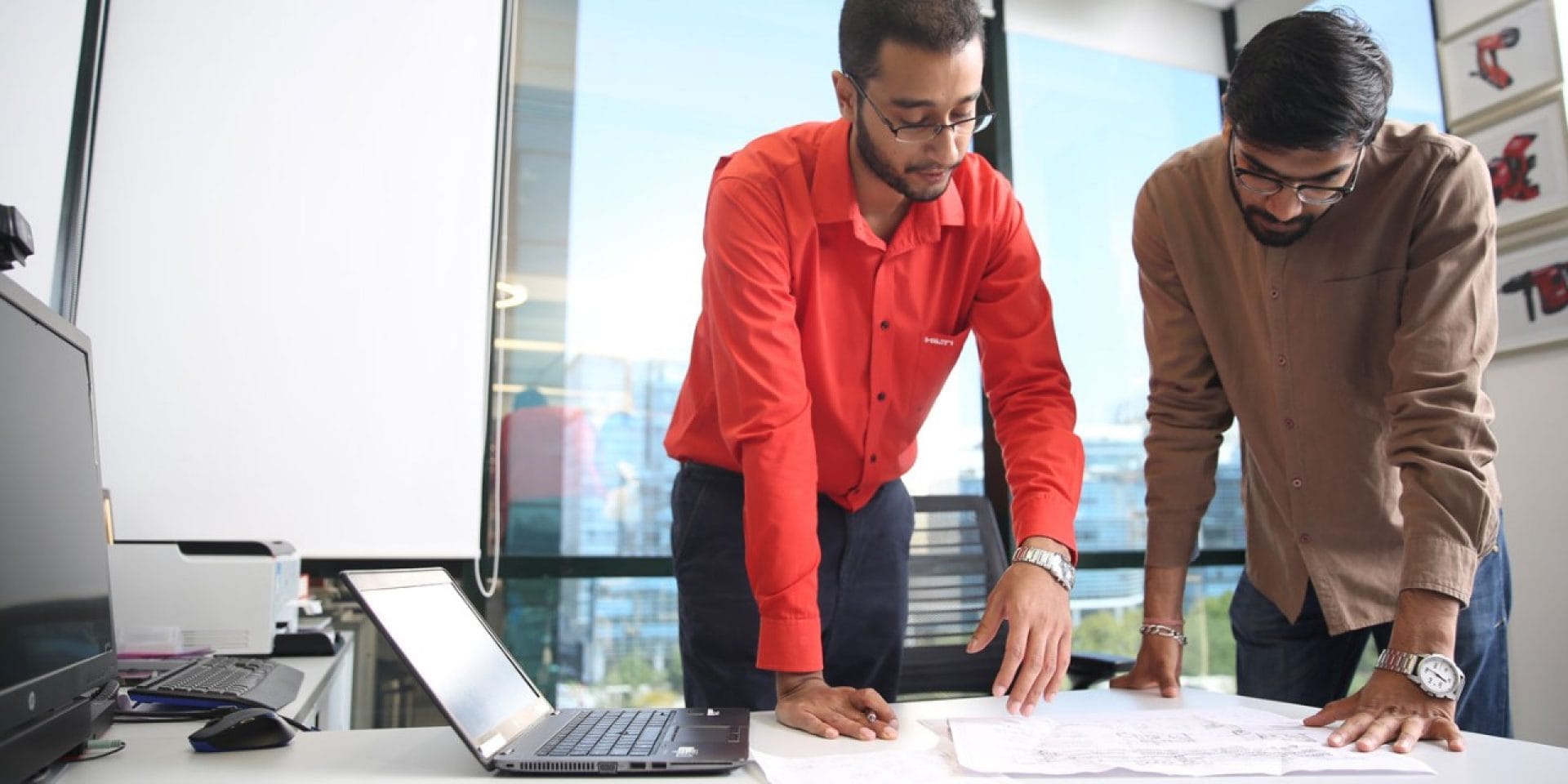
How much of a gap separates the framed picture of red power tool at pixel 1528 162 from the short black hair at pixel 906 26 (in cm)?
227

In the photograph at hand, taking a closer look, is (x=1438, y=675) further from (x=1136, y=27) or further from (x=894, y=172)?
(x=1136, y=27)

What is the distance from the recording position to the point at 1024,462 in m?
1.29

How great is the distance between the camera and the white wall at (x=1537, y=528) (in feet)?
8.80

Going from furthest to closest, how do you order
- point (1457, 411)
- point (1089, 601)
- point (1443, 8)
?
point (1089, 601) < point (1443, 8) < point (1457, 411)

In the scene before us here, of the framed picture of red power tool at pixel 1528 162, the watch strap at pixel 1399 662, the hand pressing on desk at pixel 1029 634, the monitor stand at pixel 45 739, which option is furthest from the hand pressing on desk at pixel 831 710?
the framed picture of red power tool at pixel 1528 162

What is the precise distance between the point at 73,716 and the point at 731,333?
778 mm

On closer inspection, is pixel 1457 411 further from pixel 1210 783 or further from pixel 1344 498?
pixel 1210 783

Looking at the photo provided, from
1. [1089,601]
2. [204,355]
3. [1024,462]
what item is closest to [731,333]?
[1024,462]

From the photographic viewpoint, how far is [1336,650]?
54.9 inches

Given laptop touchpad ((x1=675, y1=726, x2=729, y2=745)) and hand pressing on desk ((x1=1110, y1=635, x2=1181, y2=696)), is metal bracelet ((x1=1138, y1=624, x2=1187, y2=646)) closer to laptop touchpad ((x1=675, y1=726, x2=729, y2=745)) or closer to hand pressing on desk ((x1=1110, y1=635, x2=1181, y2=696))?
hand pressing on desk ((x1=1110, y1=635, x2=1181, y2=696))

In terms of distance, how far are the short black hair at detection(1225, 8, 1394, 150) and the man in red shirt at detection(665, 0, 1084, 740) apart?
34 cm

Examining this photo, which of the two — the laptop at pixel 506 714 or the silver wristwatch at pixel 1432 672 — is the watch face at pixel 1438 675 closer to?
the silver wristwatch at pixel 1432 672

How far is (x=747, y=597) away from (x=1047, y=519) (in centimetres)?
43

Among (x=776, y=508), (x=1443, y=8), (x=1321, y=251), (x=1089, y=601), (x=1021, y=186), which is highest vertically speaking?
(x=1443, y=8)
